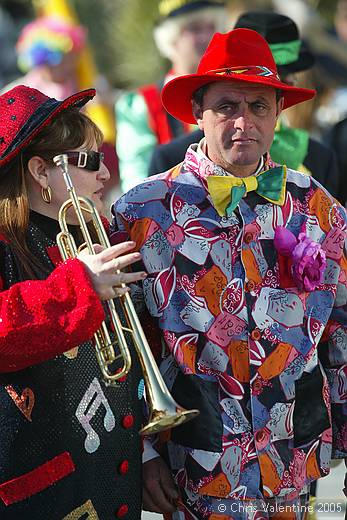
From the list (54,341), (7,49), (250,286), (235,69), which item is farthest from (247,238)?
(7,49)

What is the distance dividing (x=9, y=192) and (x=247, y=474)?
116 centimetres

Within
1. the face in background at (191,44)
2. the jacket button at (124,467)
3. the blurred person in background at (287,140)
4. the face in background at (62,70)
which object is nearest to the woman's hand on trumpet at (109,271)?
the jacket button at (124,467)

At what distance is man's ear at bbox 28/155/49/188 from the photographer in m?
3.69

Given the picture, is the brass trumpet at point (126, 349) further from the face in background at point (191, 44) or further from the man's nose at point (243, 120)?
the face in background at point (191, 44)

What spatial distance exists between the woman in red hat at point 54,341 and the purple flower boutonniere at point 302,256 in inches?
21.1

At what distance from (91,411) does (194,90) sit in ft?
3.85

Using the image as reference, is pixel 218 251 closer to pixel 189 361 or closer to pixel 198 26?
pixel 189 361

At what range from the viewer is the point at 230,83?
3.90m

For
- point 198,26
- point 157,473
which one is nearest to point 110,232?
point 157,473

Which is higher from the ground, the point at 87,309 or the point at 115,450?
the point at 87,309

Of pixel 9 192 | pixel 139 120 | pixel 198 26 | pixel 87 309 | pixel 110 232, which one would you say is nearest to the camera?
pixel 87 309

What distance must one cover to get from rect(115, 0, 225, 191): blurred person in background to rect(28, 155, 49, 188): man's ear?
2.52m

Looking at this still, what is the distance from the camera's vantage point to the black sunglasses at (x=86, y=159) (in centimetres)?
370

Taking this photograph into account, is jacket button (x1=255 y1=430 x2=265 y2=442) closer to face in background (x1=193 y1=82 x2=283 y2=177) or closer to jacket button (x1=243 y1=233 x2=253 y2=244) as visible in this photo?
jacket button (x1=243 y1=233 x2=253 y2=244)
